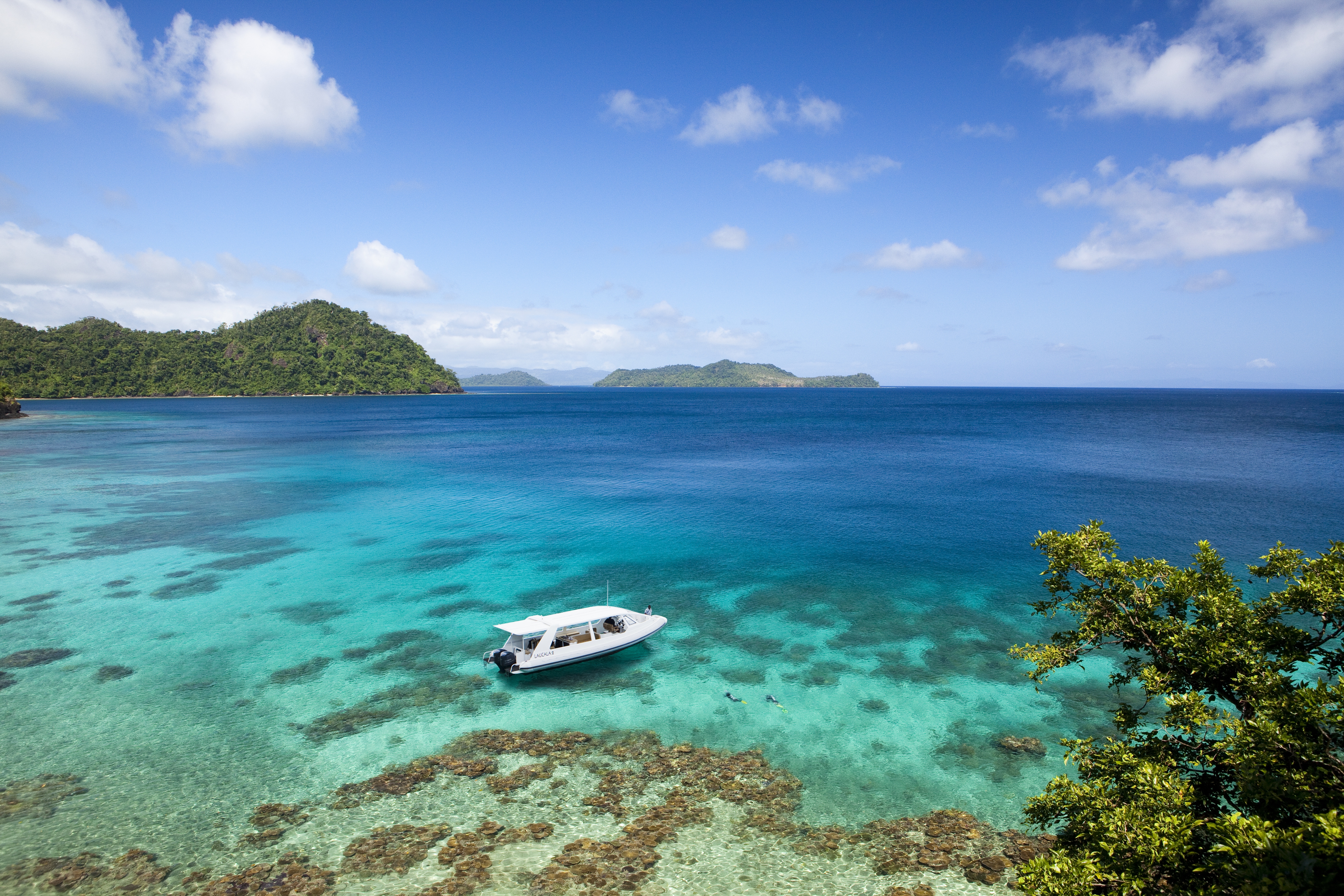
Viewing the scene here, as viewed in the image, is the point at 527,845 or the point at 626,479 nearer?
the point at 527,845

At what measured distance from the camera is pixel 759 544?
152ft

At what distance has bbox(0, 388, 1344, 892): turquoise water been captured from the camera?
20.5 meters

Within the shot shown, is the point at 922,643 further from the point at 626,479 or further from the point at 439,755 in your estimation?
the point at 626,479

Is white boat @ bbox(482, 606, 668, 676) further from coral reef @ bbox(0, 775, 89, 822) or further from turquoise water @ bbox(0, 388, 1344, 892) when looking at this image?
coral reef @ bbox(0, 775, 89, 822)

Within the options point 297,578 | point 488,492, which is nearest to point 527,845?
point 297,578

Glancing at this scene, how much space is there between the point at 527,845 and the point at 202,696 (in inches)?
670

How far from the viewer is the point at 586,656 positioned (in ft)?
88.6

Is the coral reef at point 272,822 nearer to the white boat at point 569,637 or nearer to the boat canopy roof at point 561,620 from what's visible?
the white boat at point 569,637

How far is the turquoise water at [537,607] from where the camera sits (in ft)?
67.3

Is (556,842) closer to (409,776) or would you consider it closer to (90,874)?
(409,776)

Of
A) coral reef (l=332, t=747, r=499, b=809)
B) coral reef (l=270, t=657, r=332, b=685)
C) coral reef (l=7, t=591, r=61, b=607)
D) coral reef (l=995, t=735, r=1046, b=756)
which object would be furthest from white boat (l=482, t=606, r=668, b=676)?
coral reef (l=7, t=591, r=61, b=607)

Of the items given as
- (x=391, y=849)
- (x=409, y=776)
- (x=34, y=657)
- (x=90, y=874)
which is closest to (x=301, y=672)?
(x=409, y=776)

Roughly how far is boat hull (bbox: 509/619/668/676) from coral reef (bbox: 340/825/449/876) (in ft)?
26.9

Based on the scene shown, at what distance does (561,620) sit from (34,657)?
78.2 ft
